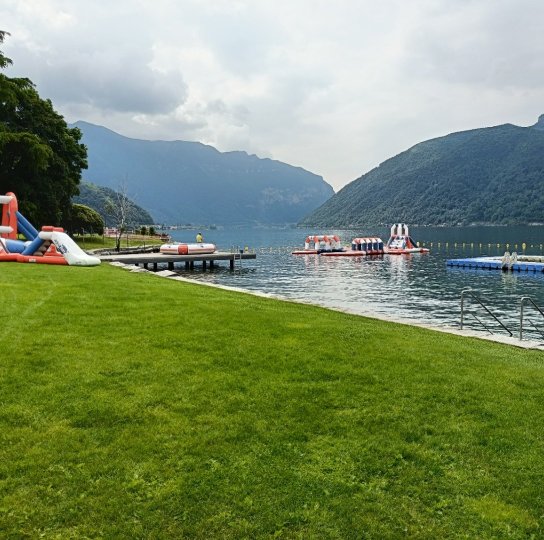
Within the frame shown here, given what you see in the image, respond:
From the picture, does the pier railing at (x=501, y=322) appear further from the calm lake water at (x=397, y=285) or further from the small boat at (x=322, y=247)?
the small boat at (x=322, y=247)

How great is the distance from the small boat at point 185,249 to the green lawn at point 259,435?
136 feet

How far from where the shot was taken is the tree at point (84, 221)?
59.3 m

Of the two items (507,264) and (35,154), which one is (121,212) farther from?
→ (507,264)

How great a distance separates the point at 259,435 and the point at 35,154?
35.5 m

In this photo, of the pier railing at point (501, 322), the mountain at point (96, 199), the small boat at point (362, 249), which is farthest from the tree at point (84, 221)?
the mountain at point (96, 199)

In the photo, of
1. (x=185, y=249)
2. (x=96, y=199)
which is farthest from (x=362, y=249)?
(x=96, y=199)

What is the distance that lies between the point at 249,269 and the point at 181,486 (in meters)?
48.4

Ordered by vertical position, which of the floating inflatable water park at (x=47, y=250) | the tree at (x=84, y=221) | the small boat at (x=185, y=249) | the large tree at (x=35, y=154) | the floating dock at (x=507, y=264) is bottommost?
the floating dock at (x=507, y=264)

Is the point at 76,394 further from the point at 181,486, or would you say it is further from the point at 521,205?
the point at 521,205

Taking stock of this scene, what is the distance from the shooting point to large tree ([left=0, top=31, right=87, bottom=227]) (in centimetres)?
3547

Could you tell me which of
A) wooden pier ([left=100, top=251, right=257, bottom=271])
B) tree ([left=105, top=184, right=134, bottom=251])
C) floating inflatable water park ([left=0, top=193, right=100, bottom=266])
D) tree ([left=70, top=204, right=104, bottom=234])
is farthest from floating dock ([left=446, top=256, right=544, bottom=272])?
tree ([left=70, top=204, right=104, bottom=234])

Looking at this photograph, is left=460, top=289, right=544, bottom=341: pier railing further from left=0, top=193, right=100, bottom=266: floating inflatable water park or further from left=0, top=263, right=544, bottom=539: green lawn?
left=0, top=193, right=100, bottom=266: floating inflatable water park

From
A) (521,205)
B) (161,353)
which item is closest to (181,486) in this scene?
(161,353)

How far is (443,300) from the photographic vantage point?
1192 inches
